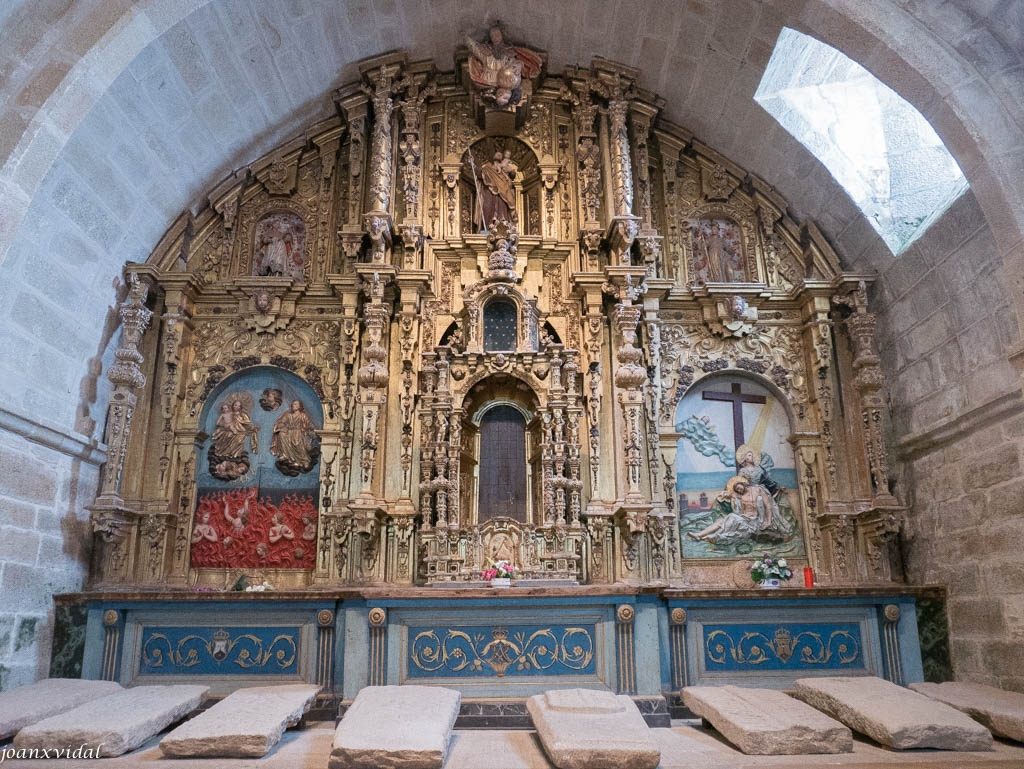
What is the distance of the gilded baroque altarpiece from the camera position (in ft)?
29.3

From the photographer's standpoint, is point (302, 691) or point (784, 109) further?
point (784, 109)

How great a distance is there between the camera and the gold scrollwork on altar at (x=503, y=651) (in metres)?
6.59

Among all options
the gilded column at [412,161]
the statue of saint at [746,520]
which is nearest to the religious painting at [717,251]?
the statue of saint at [746,520]

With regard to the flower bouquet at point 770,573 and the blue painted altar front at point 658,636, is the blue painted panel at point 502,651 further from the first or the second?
the flower bouquet at point 770,573

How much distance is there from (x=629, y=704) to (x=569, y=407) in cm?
457

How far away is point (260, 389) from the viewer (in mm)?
9773

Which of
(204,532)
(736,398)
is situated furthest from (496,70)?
(204,532)

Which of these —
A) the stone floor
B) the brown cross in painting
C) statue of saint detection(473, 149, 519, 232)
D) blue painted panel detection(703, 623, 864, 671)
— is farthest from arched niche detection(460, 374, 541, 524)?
the stone floor

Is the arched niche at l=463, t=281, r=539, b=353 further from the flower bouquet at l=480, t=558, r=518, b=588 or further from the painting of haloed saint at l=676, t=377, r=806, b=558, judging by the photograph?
the flower bouquet at l=480, t=558, r=518, b=588

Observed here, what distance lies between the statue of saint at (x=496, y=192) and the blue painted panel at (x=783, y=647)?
571 cm

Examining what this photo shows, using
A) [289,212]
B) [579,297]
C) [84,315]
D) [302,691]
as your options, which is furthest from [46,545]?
[579,297]

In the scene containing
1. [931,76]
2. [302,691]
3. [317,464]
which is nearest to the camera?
[302,691]

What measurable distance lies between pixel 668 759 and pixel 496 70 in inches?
328

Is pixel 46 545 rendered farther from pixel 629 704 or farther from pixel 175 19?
pixel 629 704
